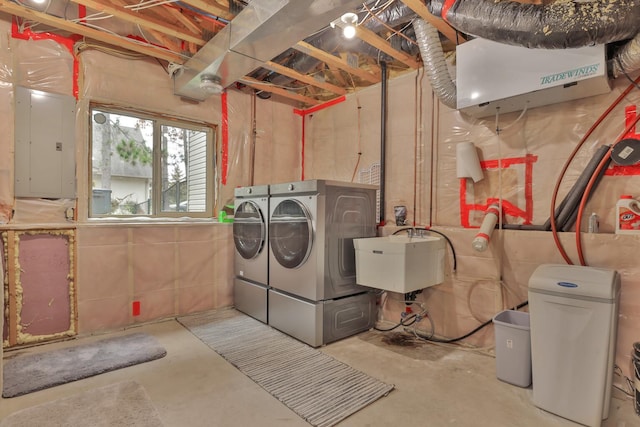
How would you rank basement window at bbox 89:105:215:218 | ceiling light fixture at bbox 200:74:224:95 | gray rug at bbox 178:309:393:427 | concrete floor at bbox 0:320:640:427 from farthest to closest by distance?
basement window at bbox 89:105:215:218
ceiling light fixture at bbox 200:74:224:95
gray rug at bbox 178:309:393:427
concrete floor at bbox 0:320:640:427

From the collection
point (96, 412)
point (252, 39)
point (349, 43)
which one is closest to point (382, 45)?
point (349, 43)

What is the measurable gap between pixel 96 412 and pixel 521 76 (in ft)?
11.0

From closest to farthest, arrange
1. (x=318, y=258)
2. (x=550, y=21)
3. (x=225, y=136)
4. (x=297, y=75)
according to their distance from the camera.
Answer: (x=550, y=21), (x=318, y=258), (x=297, y=75), (x=225, y=136)

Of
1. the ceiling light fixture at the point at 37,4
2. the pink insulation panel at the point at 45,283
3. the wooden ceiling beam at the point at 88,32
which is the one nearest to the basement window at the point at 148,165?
the pink insulation panel at the point at 45,283

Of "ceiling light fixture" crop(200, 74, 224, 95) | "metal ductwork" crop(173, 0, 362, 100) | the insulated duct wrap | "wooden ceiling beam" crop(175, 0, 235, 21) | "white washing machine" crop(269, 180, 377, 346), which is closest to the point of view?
the insulated duct wrap

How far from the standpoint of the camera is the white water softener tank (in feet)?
5.56

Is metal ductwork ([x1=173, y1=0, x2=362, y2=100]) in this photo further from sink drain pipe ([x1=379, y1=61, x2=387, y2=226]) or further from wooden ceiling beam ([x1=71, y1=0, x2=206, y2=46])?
sink drain pipe ([x1=379, y1=61, x2=387, y2=226])

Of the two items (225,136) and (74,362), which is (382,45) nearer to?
(225,136)

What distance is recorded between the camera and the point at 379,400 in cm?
196

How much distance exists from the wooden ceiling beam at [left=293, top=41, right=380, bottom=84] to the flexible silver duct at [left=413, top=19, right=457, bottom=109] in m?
0.75

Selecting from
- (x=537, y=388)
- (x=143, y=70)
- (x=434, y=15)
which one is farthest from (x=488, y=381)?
(x=143, y=70)

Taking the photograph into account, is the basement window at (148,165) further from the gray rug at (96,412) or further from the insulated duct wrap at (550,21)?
the insulated duct wrap at (550,21)

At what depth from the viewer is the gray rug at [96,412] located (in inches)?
67.8

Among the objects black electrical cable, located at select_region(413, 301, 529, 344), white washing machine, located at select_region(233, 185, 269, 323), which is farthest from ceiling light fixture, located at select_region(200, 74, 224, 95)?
black electrical cable, located at select_region(413, 301, 529, 344)
